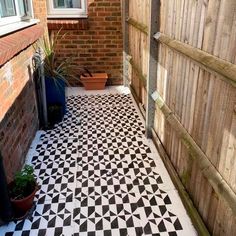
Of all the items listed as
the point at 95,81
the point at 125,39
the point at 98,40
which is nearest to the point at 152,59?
the point at 125,39

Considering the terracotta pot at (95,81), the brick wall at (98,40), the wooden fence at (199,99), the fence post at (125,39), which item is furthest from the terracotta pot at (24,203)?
the brick wall at (98,40)

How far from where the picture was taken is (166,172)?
2600 millimetres

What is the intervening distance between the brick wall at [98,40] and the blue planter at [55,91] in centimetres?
138

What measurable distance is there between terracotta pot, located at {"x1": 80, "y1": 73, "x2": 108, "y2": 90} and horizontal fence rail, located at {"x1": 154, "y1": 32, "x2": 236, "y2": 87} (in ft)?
8.88

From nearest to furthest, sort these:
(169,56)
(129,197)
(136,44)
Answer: (129,197), (169,56), (136,44)

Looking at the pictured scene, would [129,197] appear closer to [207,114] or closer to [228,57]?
[207,114]

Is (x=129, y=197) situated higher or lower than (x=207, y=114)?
lower

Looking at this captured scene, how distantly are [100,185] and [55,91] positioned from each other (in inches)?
68.5

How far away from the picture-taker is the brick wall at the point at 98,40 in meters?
4.68

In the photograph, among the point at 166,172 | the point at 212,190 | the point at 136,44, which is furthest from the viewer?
the point at 136,44

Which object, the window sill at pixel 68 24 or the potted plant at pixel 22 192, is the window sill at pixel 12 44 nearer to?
the potted plant at pixel 22 192

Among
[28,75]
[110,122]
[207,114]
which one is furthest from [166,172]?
[28,75]

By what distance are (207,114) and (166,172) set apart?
1.05 m

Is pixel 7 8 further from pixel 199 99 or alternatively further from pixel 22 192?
pixel 199 99
